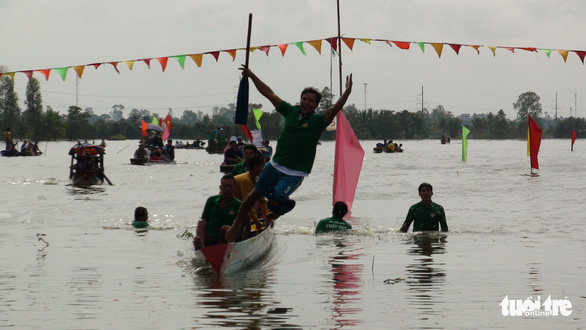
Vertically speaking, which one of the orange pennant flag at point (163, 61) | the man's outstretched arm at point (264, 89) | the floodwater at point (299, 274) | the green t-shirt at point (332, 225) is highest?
the orange pennant flag at point (163, 61)

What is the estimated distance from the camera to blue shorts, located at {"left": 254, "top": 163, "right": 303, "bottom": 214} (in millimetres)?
10023

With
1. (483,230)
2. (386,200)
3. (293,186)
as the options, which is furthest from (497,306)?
(386,200)

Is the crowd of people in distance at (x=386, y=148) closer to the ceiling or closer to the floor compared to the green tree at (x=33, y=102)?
closer to the floor

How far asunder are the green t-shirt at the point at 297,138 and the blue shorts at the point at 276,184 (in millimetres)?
131

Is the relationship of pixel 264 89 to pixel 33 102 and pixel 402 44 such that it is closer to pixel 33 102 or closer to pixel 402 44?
pixel 402 44

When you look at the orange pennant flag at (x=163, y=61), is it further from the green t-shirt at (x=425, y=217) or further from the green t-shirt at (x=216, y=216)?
the green t-shirt at (x=216, y=216)

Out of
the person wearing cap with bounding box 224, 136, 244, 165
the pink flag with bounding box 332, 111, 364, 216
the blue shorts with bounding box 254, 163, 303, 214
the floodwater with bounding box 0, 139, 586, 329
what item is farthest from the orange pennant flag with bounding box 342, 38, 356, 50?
the person wearing cap with bounding box 224, 136, 244, 165

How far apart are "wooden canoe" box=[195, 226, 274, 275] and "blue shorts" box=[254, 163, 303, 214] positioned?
647mm

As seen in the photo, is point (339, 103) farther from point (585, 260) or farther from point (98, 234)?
point (98, 234)

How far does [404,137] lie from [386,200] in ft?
539

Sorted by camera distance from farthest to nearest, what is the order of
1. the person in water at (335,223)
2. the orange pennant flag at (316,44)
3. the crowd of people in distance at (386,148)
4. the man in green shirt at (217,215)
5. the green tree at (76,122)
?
the green tree at (76,122) → the crowd of people in distance at (386,148) → the orange pennant flag at (316,44) → the person in water at (335,223) → the man in green shirt at (217,215)

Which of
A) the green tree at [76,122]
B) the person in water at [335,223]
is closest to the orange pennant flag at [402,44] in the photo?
the person in water at [335,223]

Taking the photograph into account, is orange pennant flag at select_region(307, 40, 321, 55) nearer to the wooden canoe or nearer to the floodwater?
the floodwater

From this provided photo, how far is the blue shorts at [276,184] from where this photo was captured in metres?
10.0
